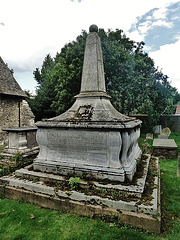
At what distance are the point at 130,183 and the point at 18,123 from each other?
12.4 meters

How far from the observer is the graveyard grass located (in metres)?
2.28

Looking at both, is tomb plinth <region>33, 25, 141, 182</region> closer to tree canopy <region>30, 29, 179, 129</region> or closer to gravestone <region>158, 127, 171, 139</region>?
gravestone <region>158, 127, 171, 139</region>

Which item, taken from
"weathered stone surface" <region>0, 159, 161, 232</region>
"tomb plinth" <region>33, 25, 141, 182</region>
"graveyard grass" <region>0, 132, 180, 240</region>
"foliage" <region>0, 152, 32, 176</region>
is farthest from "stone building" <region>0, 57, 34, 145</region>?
"graveyard grass" <region>0, 132, 180, 240</region>

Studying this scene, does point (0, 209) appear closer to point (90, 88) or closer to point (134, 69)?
point (90, 88)

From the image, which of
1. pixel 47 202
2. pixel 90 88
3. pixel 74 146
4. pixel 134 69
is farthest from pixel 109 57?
pixel 47 202

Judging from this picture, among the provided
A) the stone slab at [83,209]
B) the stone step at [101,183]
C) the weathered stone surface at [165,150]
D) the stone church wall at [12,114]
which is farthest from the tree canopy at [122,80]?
the stone slab at [83,209]

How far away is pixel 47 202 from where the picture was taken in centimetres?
292

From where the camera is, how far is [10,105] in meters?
12.3

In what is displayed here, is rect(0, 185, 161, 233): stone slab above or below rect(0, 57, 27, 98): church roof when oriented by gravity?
below

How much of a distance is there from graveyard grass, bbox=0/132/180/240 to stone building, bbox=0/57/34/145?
32.0 feet

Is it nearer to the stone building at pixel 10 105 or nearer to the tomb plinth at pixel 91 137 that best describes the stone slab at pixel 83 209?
the tomb plinth at pixel 91 137

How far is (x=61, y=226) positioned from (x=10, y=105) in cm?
1186

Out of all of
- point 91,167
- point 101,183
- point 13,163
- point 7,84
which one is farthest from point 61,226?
point 7,84

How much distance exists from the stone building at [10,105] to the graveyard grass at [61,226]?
9764 mm
